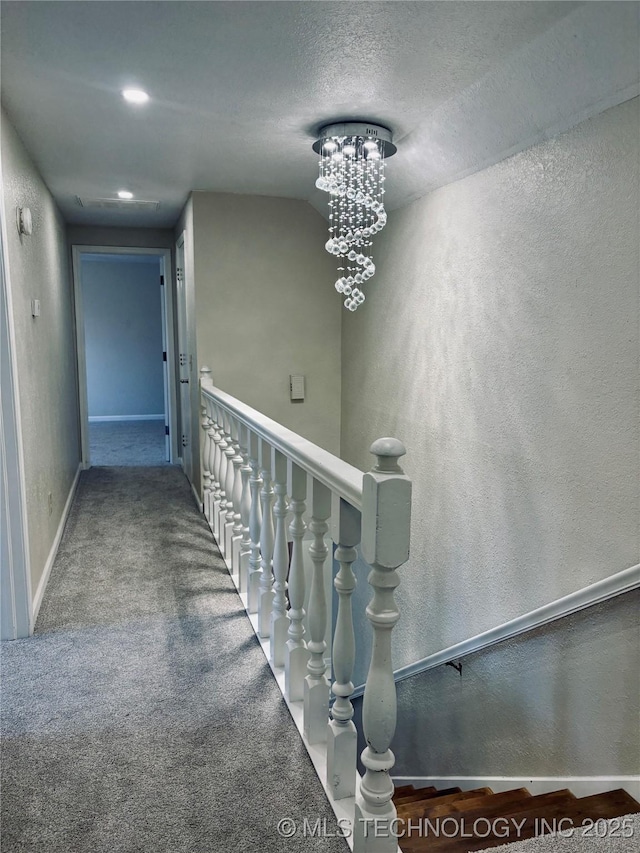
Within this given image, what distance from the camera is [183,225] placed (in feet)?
15.5

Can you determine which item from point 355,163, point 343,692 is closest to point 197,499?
point 355,163

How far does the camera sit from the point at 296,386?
14.8 feet

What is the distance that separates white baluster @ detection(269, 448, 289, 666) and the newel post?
0.72 metres

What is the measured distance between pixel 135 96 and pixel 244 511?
5.80 feet

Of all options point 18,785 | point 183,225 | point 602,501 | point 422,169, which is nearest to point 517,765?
point 602,501

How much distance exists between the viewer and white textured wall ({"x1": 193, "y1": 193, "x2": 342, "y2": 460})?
4203mm

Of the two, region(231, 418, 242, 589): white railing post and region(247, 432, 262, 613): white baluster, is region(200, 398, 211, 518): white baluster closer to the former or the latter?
region(231, 418, 242, 589): white railing post

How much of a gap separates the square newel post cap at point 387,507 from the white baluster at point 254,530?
1.18 m

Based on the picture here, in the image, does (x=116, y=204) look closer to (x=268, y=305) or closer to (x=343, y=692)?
(x=268, y=305)

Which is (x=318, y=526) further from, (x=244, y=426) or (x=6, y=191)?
(x=6, y=191)

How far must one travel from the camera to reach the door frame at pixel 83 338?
5.49 metres

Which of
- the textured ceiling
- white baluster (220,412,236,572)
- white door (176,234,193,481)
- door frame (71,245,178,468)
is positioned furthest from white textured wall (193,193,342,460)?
door frame (71,245,178,468)

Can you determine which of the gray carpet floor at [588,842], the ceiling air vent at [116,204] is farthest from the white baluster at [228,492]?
the ceiling air vent at [116,204]

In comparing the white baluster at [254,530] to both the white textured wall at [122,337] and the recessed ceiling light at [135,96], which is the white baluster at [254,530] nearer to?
the recessed ceiling light at [135,96]
